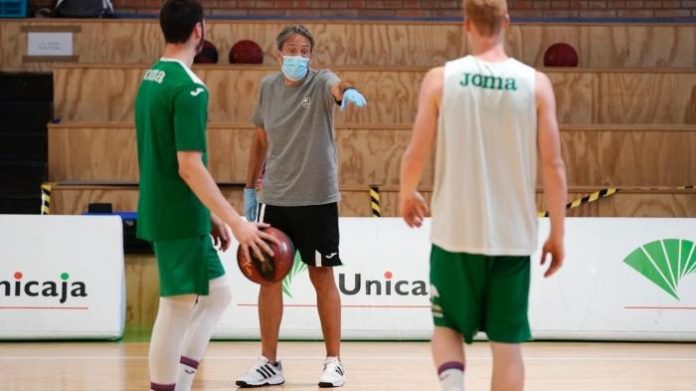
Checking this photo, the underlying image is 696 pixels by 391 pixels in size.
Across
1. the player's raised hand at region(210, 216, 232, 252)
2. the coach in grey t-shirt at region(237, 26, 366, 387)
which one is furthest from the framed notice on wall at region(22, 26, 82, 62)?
the player's raised hand at region(210, 216, 232, 252)

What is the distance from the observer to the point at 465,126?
12.9 feet

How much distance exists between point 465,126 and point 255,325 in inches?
167

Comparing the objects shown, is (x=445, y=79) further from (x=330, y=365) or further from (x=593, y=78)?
(x=593, y=78)

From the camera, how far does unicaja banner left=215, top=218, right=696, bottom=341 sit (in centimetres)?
786

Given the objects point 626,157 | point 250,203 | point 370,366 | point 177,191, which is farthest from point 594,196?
point 177,191

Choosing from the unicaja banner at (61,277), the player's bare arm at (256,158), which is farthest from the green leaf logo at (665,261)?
the unicaja banner at (61,277)

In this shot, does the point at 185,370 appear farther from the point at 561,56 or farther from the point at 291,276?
the point at 561,56

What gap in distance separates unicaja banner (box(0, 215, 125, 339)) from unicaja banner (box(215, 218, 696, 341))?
800mm

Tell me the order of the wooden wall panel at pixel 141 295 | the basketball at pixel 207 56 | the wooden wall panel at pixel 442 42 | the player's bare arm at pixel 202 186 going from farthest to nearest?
the wooden wall panel at pixel 442 42
the basketball at pixel 207 56
the wooden wall panel at pixel 141 295
the player's bare arm at pixel 202 186

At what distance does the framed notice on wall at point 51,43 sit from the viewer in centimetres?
1133

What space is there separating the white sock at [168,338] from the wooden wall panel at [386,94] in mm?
6050

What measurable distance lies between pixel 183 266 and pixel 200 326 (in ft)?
1.35

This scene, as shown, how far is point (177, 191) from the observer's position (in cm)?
445

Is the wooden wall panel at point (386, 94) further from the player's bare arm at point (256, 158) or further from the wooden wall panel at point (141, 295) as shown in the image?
the player's bare arm at point (256, 158)
